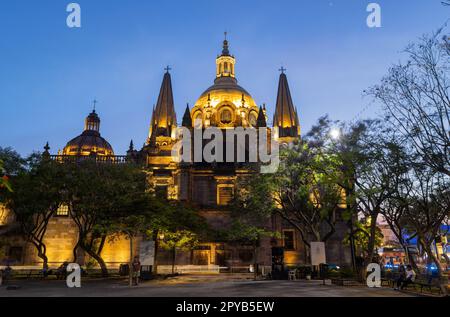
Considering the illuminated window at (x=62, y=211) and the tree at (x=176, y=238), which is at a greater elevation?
the illuminated window at (x=62, y=211)

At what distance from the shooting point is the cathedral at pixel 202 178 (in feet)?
143

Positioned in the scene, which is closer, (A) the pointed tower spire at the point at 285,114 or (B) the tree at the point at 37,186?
(B) the tree at the point at 37,186

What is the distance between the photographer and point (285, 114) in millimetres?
62656

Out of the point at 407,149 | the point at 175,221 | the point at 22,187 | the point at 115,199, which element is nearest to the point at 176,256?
the point at 175,221

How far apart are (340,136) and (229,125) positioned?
129ft

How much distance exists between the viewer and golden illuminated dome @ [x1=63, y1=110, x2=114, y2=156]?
64750mm

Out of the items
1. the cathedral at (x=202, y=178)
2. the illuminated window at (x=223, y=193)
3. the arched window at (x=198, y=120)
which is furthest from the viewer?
the arched window at (x=198, y=120)

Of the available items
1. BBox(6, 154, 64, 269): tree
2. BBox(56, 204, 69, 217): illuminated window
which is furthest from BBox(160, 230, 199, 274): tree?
BBox(56, 204, 69, 217): illuminated window

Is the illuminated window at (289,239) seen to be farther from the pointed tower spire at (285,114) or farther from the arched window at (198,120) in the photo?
the arched window at (198,120)

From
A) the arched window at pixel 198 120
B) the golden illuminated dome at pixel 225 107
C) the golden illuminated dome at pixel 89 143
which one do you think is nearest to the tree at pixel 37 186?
the golden illuminated dome at pixel 89 143

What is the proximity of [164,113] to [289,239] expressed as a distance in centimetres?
2851
